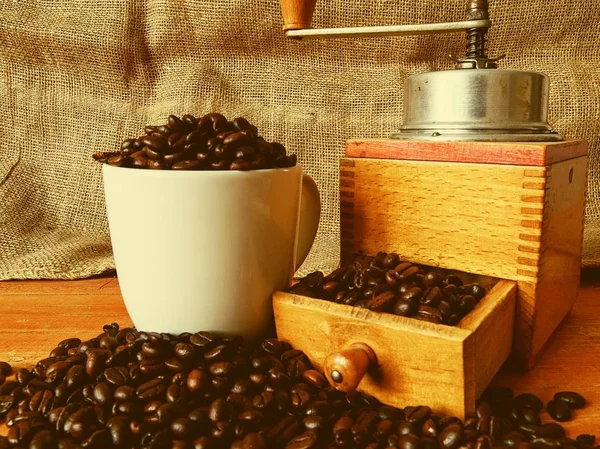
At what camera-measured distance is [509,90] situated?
1021 millimetres

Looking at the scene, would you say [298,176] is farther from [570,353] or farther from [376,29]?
[570,353]

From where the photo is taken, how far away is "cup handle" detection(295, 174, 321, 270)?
3.51ft

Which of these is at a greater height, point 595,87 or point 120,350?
point 595,87

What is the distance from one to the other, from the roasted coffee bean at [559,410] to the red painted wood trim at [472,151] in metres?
0.34

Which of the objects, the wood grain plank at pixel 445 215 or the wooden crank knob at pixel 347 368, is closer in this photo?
the wooden crank knob at pixel 347 368

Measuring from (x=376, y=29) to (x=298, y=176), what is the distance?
0.33m

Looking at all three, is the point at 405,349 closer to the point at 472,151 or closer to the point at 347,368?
the point at 347,368

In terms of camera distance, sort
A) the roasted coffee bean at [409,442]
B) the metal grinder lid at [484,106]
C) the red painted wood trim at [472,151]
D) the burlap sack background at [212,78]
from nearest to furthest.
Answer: the roasted coffee bean at [409,442], the red painted wood trim at [472,151], the metal grinder lid at [484,106], the burlap sack background at [212,78]

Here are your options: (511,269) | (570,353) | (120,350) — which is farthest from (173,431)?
(570,353)

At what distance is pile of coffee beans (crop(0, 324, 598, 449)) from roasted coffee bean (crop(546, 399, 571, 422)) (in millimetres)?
16

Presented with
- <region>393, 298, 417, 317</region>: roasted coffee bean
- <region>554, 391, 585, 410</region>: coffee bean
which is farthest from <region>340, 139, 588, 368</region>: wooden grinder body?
<region>393, 298, 417, 317</region>: roasted coffee bean

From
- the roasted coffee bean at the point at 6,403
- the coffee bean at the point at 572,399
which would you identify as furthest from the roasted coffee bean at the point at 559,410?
the roasted coffee bean at the point at 6,403

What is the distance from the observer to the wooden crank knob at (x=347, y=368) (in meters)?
0.75

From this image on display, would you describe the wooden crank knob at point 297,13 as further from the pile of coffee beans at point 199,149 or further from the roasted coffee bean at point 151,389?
the roasted coffee bean at point 151,389
